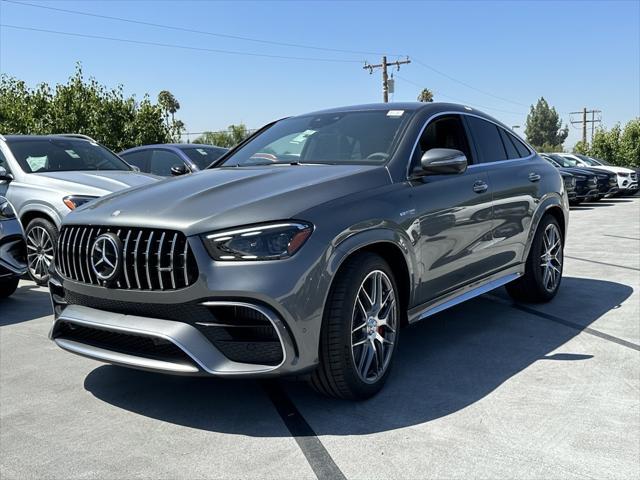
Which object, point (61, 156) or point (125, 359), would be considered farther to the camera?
point (61, 156)

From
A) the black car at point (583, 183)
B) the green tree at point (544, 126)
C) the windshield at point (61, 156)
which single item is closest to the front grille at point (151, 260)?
the windshield at point (61, 156)

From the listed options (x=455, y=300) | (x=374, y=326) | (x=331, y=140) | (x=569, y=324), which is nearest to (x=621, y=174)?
(x=569, y=324)

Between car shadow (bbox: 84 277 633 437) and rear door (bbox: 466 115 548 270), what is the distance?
646 mm

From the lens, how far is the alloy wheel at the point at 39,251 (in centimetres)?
668

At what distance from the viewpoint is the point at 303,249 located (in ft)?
9.96

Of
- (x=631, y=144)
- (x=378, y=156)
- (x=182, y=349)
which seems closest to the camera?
(x=182, y=349)

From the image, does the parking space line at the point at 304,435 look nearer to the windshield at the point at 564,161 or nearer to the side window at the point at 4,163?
the side window at the point at 4,163

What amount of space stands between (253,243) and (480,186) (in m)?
2.24

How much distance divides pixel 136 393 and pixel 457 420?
1.85 m

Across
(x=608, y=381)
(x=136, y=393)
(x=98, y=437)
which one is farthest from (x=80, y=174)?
(x=608, y=381)

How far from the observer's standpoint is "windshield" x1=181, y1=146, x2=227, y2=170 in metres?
9.61

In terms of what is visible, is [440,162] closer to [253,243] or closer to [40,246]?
[253,243]

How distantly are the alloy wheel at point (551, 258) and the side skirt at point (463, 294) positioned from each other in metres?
0.44

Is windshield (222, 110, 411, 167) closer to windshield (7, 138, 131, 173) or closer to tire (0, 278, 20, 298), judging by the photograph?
tire (0, 278, 20, 298)
